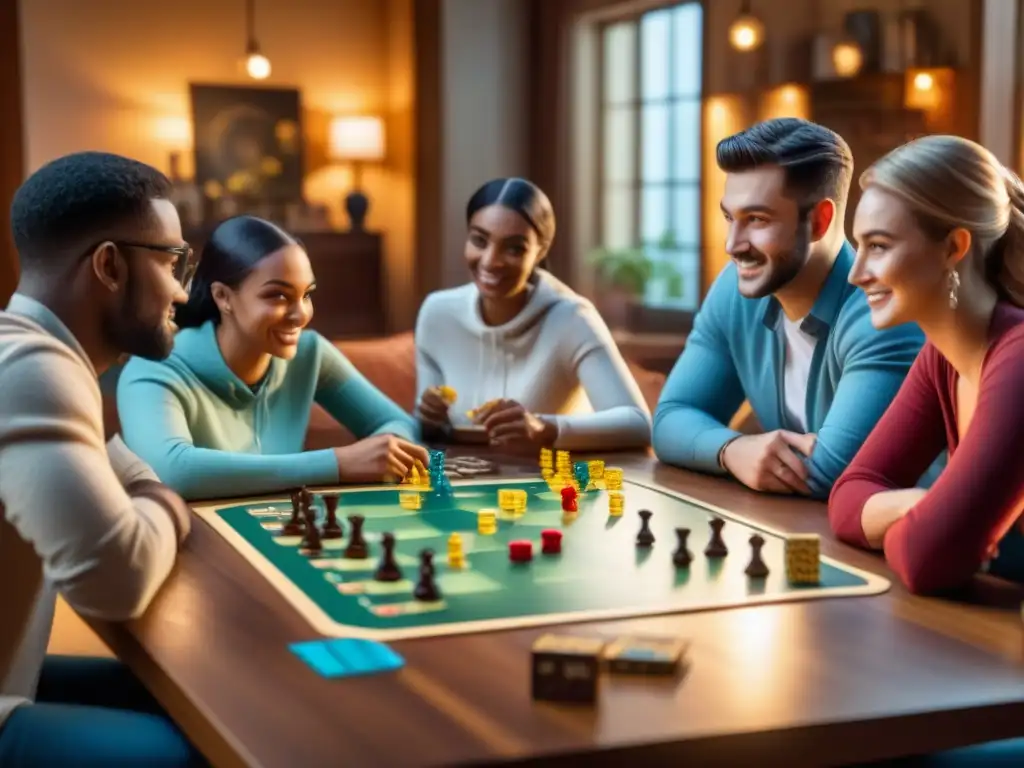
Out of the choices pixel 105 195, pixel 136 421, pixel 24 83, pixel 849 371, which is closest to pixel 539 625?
pixel 105 195

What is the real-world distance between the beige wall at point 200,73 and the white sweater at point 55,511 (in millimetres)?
6919

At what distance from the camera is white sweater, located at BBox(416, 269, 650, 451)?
3.32m

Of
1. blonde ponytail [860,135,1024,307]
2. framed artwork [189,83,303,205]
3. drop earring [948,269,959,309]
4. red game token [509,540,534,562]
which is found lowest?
red game token [509,540,534,562]

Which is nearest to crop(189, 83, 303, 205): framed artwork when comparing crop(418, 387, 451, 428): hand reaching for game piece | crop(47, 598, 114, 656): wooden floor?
crop(47, 598, 114, 656): wooden floor

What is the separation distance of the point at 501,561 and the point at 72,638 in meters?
2.20

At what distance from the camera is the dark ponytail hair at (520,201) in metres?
3.29

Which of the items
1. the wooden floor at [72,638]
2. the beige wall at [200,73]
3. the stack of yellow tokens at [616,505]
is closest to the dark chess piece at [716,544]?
the stack of yellow tokens at [616,505]

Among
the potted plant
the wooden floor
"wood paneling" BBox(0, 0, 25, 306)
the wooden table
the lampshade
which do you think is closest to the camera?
the wooden table

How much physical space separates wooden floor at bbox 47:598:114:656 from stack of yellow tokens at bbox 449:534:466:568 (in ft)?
6.52

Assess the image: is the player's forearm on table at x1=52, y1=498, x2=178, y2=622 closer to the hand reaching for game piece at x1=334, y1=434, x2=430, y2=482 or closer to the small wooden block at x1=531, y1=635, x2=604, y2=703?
the small wooden block at x1=531, y1=635, x2=604, y2=703

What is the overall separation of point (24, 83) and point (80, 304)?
6973 mm

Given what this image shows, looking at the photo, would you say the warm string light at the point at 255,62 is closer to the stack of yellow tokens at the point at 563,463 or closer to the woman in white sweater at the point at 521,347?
the woman in white sweater at the point at 521,347

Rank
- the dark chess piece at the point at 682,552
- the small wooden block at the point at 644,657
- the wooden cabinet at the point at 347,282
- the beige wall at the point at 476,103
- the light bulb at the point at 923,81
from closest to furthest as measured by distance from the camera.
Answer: the small wooden block at the point at 644,657 < the dark chess piece at the point at 682,552 < the light bulb at the point at 923,81 < the beige wall at the point at 476,103 < the wooden cabinet at the point at 347,282

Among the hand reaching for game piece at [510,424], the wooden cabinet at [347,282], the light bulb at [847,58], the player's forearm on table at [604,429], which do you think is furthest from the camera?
the wooden cabinet at [347,282]
